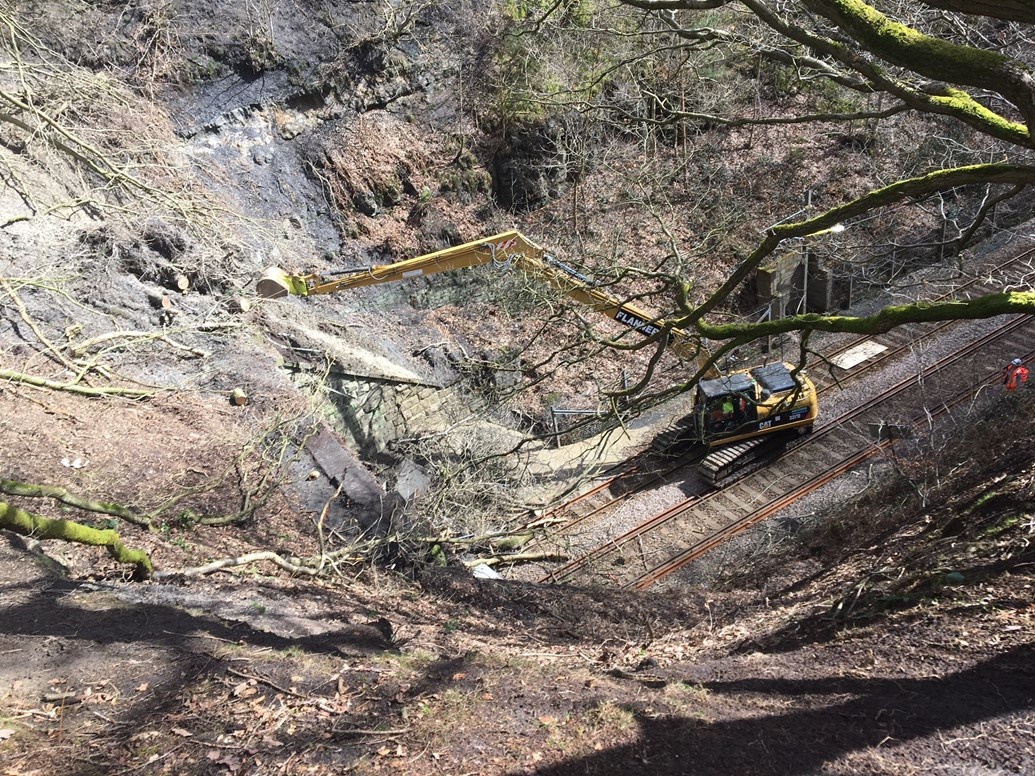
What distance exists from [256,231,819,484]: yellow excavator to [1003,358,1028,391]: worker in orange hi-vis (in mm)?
3278

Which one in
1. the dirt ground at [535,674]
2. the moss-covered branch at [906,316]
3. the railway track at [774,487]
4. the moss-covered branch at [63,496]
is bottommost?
the railway track at [774,487]

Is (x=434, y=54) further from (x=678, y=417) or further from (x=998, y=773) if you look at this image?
(x=998, y=773)

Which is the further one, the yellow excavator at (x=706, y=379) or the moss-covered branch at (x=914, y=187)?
the yellow excavator at (x=706, y=379)

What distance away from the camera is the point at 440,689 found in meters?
4.55

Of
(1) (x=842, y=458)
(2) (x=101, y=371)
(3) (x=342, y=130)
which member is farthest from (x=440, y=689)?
(3) (x=342, y=130)

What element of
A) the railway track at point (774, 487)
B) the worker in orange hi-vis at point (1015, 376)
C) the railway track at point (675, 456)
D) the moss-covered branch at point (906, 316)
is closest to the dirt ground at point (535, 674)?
the moss-covered branch at point (906, 316)

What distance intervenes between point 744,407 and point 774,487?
151 cm

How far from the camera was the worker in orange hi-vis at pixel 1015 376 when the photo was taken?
37.7ft

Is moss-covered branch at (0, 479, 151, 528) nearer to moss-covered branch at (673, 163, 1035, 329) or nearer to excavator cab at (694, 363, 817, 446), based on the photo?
moss-covered branch at (673, 163, 1035, 329)

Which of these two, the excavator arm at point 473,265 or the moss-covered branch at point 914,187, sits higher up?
the moss-covered branch at point 914,187

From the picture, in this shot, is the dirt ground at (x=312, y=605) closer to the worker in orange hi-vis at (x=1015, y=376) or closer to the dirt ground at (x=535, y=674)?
the dirt ground at (x=535, y=674)

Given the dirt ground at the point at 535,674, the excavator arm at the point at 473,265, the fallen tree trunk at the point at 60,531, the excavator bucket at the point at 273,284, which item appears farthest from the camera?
the excavator arm at the point at 473,265

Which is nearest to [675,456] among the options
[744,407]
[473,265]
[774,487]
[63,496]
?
[744,407]

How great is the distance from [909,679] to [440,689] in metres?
3.12
